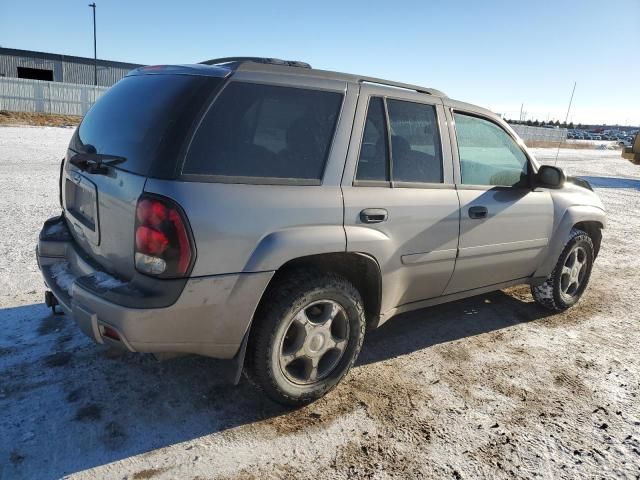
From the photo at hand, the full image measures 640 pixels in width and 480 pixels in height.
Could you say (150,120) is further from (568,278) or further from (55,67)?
(55,67)

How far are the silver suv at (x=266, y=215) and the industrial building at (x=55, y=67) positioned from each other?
38483mm

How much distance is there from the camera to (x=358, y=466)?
8.15 ft

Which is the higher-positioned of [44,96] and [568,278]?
[44,96]

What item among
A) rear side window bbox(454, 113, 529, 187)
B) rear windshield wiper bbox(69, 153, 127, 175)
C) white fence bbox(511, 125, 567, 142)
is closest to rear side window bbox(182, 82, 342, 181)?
rear windshield wiper bbox(69, 153, 127, 175)

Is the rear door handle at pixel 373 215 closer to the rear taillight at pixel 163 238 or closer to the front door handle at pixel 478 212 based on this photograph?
the front door handle at pixel 478 212

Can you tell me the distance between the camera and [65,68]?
4006cm

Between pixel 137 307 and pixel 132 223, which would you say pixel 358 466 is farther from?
pixel 132 223

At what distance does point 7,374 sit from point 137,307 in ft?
4.44

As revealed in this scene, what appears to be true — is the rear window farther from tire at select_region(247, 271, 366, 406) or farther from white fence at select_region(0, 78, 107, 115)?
white fence at select_region(0, 78, 107, 115)

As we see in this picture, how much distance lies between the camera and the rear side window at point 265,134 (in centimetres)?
246

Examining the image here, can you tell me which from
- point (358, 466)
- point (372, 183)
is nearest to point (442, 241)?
point (372, 183)

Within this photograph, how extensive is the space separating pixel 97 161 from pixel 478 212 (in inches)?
100

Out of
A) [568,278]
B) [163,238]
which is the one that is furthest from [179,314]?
[568,278]

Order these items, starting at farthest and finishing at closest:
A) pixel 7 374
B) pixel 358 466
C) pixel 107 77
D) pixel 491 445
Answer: pixel 107 77 → pixel 7 374 → pixel 491 445 → pixel 358 466
